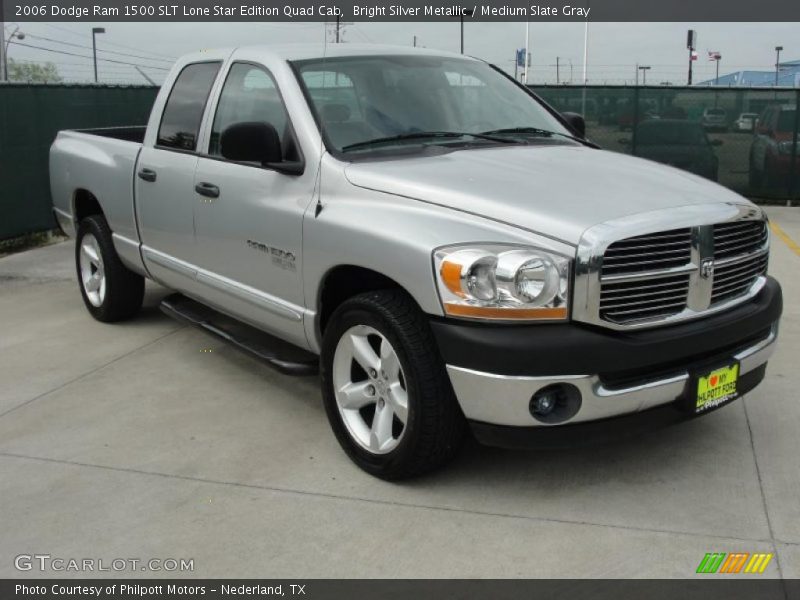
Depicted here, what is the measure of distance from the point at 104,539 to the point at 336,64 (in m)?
2.60

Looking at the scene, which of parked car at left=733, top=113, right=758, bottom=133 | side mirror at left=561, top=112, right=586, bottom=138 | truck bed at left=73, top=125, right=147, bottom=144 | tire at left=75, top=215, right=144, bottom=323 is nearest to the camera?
side mirror at left=561, top=112, right=586, bottom=138

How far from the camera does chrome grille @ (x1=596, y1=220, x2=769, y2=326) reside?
330 cm

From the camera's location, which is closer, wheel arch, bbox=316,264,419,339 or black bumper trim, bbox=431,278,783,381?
black bumper trim, bbox=431,278,783,381

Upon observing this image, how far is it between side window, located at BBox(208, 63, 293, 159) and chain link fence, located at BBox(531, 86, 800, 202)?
9832 millimetres

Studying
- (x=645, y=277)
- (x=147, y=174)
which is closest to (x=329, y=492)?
(x=645, y=277)

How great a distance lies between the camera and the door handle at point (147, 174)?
544cm

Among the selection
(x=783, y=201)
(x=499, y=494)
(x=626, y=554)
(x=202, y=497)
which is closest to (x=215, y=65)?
(x=202, y=497)

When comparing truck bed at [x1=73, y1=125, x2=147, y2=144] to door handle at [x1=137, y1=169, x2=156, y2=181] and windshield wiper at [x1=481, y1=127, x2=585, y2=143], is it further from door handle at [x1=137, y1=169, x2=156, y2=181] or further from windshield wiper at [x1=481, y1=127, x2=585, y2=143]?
windshield wiper at [x1=481, y1=127, x2=585, y2=143]

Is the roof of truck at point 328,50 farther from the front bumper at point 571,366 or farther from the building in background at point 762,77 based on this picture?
the building in background at point 762,77

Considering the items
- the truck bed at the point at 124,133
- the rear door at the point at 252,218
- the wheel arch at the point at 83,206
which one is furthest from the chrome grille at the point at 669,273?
the truck bed at the point at 124,133

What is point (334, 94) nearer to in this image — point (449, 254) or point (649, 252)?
point (449, 254)

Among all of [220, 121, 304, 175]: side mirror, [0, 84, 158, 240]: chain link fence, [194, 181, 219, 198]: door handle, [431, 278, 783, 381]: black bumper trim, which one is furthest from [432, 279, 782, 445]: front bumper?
[0, 84, 158, 240]: chain link fence

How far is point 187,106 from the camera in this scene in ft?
17.6

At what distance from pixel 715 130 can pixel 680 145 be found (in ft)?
1.78
